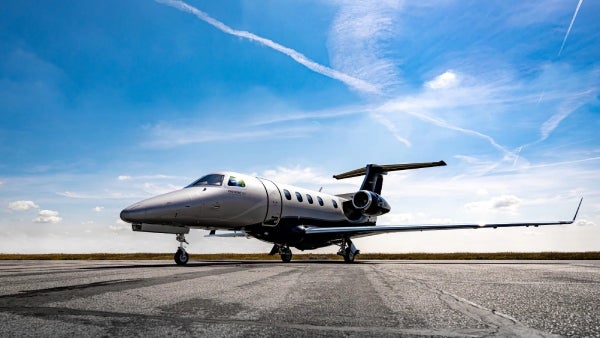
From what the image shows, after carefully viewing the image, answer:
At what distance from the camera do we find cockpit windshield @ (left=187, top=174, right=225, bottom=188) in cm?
1725

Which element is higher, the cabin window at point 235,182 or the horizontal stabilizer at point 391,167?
the horizontal stabilizer at point 391,167

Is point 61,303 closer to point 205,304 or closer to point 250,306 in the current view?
point 205,304

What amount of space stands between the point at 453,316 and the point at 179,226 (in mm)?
13292

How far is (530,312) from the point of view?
13.1ft

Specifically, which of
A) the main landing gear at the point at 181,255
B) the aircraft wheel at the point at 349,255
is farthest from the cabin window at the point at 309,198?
the main landing gear at the point at 181,255

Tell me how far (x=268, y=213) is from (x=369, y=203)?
6.73 m

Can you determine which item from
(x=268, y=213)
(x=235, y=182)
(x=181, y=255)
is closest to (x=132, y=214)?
(x=181, y=255)

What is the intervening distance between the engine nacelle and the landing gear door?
19.3 ft

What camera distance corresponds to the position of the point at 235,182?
18.1 meters

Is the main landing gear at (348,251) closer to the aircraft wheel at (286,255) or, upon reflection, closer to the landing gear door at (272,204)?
the aircraft wheel at (286,255)

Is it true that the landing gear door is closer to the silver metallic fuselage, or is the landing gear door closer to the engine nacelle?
the silver metallic fuselage

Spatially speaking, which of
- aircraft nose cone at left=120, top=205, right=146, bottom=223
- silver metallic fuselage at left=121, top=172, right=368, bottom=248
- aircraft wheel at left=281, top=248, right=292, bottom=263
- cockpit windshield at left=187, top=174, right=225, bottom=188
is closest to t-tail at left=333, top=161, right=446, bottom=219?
silver metallic fuselage at left=121, top=172, right=368, bottom=248

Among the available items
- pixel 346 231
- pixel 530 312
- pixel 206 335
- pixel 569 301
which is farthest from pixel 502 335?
pixel 346 231

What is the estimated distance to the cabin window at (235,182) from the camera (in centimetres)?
1791
